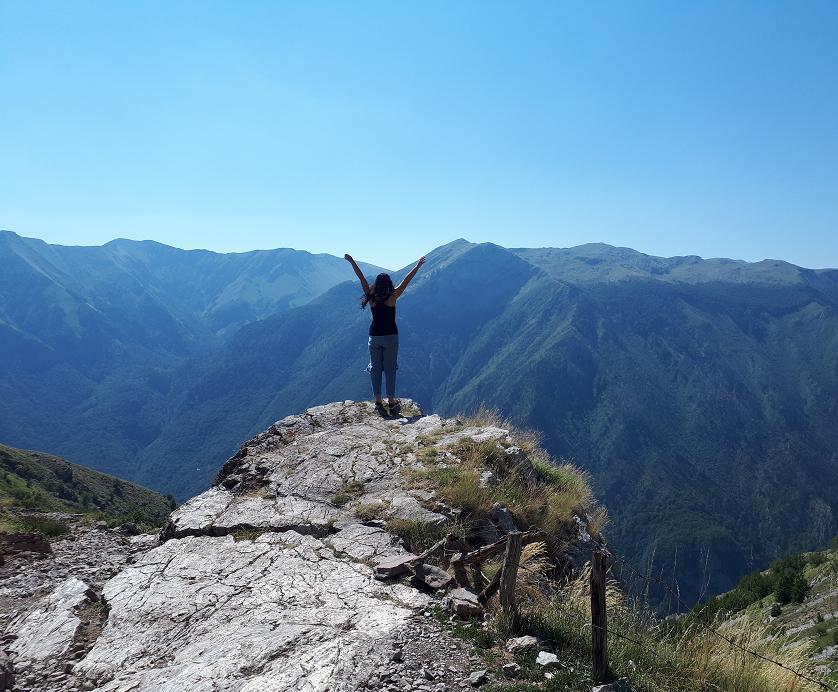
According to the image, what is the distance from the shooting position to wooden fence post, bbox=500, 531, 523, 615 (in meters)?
5.17

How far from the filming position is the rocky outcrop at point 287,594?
4.89 meters

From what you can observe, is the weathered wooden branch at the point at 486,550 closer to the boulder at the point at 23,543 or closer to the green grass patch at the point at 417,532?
the green grass patch at the point at 417,532

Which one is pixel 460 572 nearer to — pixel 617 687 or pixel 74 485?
pixel 617 687

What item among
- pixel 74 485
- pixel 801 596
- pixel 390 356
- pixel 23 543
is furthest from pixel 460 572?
pixel 74 485

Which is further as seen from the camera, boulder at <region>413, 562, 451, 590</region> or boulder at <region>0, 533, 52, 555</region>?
boulder at <region>0, 533, 52, 555</region>

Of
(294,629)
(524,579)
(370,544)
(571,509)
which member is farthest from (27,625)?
(571,509)

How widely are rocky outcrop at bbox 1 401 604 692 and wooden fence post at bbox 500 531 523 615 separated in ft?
1.23

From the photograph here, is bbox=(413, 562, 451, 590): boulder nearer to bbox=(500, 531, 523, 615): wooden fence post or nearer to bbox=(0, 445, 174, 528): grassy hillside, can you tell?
bbox=(500, 531, 523, 615): wooden fence post

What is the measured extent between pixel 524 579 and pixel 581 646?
4.65ft

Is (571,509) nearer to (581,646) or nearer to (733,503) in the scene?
(581,646)

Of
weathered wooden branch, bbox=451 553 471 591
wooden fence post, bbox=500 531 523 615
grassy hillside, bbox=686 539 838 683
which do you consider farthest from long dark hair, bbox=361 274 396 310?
grassy hillside, bbox=686 539 838 683

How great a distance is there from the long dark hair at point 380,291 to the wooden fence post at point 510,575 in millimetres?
8259

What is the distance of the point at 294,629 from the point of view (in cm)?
546

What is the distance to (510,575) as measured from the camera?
525cm
